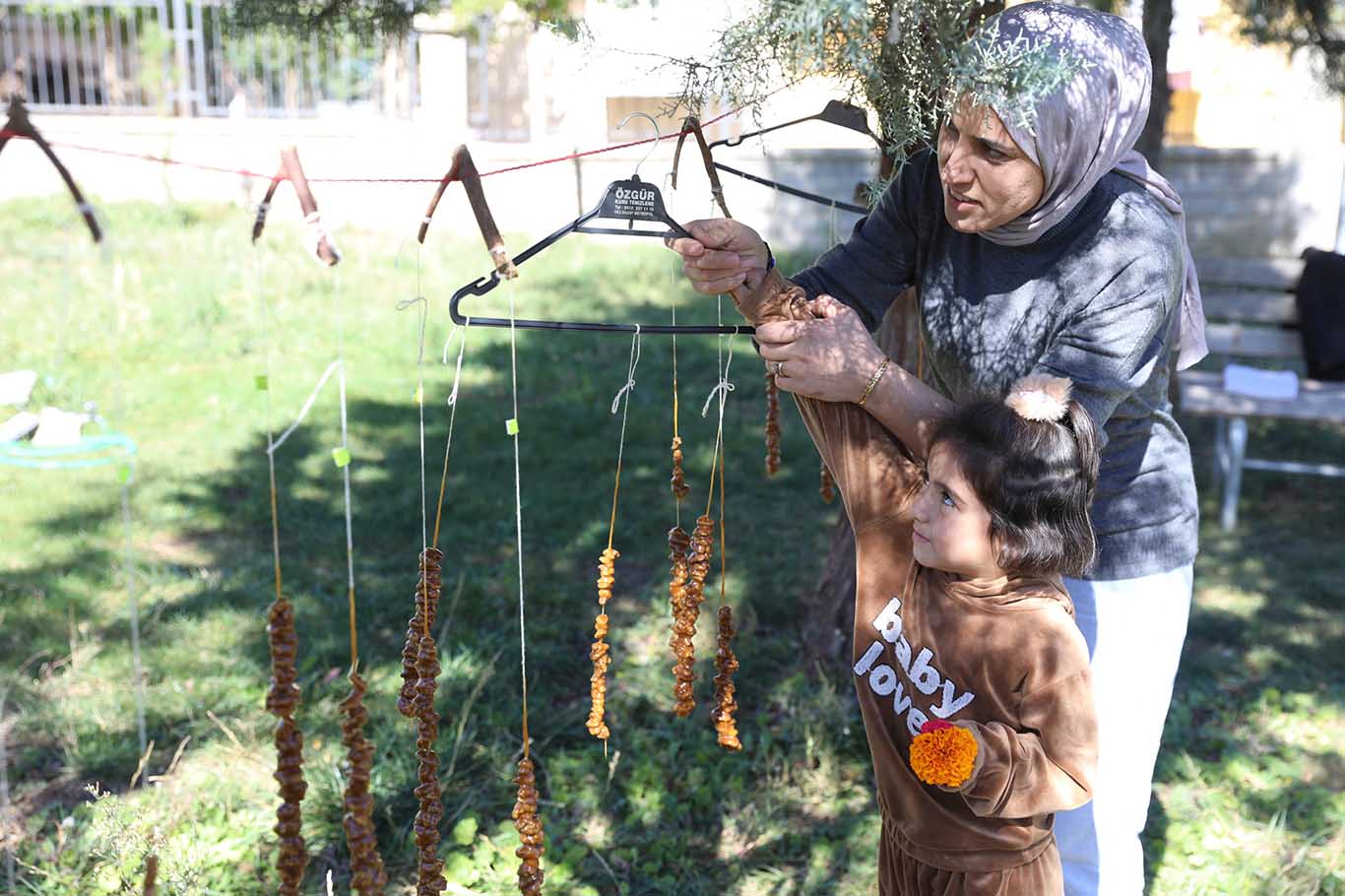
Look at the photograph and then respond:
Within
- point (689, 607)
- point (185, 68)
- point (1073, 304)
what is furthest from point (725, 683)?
point (185, 68)

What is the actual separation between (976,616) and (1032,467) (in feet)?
0.76

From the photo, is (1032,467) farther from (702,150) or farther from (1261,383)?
(1261,383)

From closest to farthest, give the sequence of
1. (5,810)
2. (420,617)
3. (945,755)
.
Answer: (945,755), (420,617), (5,810)

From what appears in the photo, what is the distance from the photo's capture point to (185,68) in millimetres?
10602

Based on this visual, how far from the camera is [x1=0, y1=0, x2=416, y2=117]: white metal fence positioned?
35.9ft

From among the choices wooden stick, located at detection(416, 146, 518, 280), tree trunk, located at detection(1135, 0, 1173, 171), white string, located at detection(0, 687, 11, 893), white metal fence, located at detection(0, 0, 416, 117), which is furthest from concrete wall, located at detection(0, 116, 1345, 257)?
wooden stick, located at detection(416, 146, 518, 280)

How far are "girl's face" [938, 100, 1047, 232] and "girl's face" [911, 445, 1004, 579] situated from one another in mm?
333

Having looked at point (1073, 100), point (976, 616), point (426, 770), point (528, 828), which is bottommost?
point (528, 828)

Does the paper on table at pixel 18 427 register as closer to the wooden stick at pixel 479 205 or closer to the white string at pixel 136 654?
the white string at pixel 136 654

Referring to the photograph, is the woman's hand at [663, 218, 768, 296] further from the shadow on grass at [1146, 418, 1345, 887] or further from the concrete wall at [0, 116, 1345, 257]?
the concrete wall at [0, 116, 1345, 257]

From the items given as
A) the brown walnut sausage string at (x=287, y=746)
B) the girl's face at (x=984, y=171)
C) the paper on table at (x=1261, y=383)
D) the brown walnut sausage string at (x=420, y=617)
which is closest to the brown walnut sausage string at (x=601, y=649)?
the brown walnut sausage string at (x=420, y=617)

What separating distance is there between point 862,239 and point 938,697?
74 cm

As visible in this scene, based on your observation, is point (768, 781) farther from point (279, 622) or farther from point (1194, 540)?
point (279, 622)

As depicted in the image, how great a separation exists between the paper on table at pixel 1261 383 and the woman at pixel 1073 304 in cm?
354
